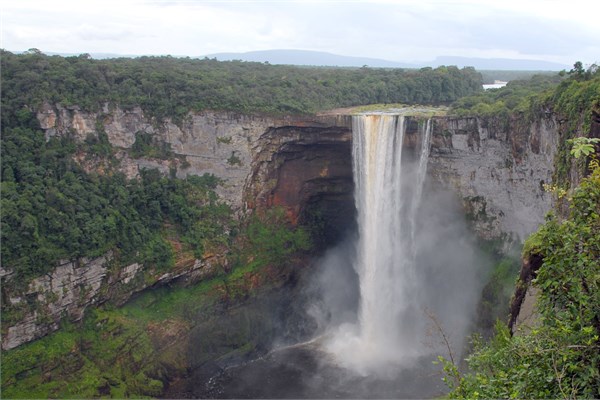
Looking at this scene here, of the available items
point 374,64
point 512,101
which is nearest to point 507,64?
point 374,64

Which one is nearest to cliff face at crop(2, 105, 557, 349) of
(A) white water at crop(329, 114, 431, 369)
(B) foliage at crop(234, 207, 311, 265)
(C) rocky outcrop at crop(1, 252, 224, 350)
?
(C) rocky outcrop at crop(1, 252, 224, 350)

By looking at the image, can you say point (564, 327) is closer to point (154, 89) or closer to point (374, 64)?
point (154, 89)

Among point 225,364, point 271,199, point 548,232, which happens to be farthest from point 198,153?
point 548,232

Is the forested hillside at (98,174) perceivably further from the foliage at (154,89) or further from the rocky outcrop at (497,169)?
the rocky outcrop at (497,169)

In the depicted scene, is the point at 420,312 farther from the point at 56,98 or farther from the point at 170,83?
the point at 56,98

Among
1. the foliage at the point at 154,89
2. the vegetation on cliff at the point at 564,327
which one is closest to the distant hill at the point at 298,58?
the foliage at the point at 154,89

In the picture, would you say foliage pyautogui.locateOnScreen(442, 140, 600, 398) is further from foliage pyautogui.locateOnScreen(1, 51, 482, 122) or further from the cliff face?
foliage pyautogui.locateOnScreen(1, 51, 482, 122)
